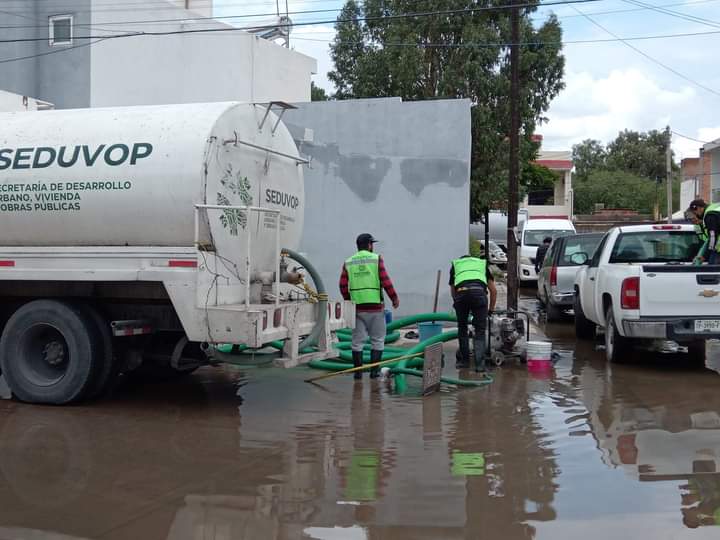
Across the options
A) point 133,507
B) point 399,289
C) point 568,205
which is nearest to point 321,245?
point 399,289

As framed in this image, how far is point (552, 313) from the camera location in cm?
1664

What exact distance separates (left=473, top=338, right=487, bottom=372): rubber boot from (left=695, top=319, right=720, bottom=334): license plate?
8.53ft

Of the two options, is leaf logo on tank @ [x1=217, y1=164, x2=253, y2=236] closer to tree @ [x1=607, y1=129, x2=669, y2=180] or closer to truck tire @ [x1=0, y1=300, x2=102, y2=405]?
truck tire @ [x1=0, y1=300, x2=102, y2=405]

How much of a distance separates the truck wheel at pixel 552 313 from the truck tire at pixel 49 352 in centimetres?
1036

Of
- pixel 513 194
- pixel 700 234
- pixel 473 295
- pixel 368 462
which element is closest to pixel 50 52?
pixel 513 194

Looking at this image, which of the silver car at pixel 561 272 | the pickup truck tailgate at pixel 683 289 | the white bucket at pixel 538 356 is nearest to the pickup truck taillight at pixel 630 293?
the pickup truck tailgate at pixel 683 289

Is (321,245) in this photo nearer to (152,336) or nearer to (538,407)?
(152,336)

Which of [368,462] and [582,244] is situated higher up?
[582,244]

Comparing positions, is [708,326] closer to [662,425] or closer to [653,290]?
[653,290]

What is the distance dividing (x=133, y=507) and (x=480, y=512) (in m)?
2.30

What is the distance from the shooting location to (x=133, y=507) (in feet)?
17.9

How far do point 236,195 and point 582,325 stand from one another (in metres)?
7.72

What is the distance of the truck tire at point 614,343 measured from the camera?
1100cm

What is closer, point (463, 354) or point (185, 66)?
point (463, 354)
